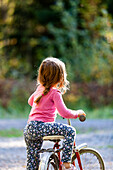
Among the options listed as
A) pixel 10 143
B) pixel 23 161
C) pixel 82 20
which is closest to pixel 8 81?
pixel 82 20

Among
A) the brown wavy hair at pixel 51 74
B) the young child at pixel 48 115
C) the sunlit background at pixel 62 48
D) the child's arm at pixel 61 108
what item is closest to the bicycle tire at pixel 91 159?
the young child at pixel 48 115

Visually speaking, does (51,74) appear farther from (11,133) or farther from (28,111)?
(28,111)

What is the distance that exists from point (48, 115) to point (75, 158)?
469mm

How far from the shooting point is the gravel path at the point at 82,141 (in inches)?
228

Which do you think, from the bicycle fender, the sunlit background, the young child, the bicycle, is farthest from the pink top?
the sunlit background

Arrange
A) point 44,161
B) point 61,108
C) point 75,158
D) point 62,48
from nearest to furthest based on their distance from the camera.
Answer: point 44,161 < point 61,108 < point 75,158 < point 62,48

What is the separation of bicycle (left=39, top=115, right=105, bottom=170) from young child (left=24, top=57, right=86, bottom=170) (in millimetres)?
68

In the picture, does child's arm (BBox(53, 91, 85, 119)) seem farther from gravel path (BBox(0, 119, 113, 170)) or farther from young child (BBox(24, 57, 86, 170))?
gravel path (BBox(0, 119, 113, 170))

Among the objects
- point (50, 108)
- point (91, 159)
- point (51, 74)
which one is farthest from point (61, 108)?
point (91, 159)

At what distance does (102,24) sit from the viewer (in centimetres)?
1669

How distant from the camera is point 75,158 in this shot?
3623mm

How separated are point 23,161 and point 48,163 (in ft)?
8.45

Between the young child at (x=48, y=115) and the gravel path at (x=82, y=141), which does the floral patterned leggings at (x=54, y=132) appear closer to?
the young child at (x=48, y=115)

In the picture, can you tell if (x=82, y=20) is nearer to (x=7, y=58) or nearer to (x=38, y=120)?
(x=7, y=58)
